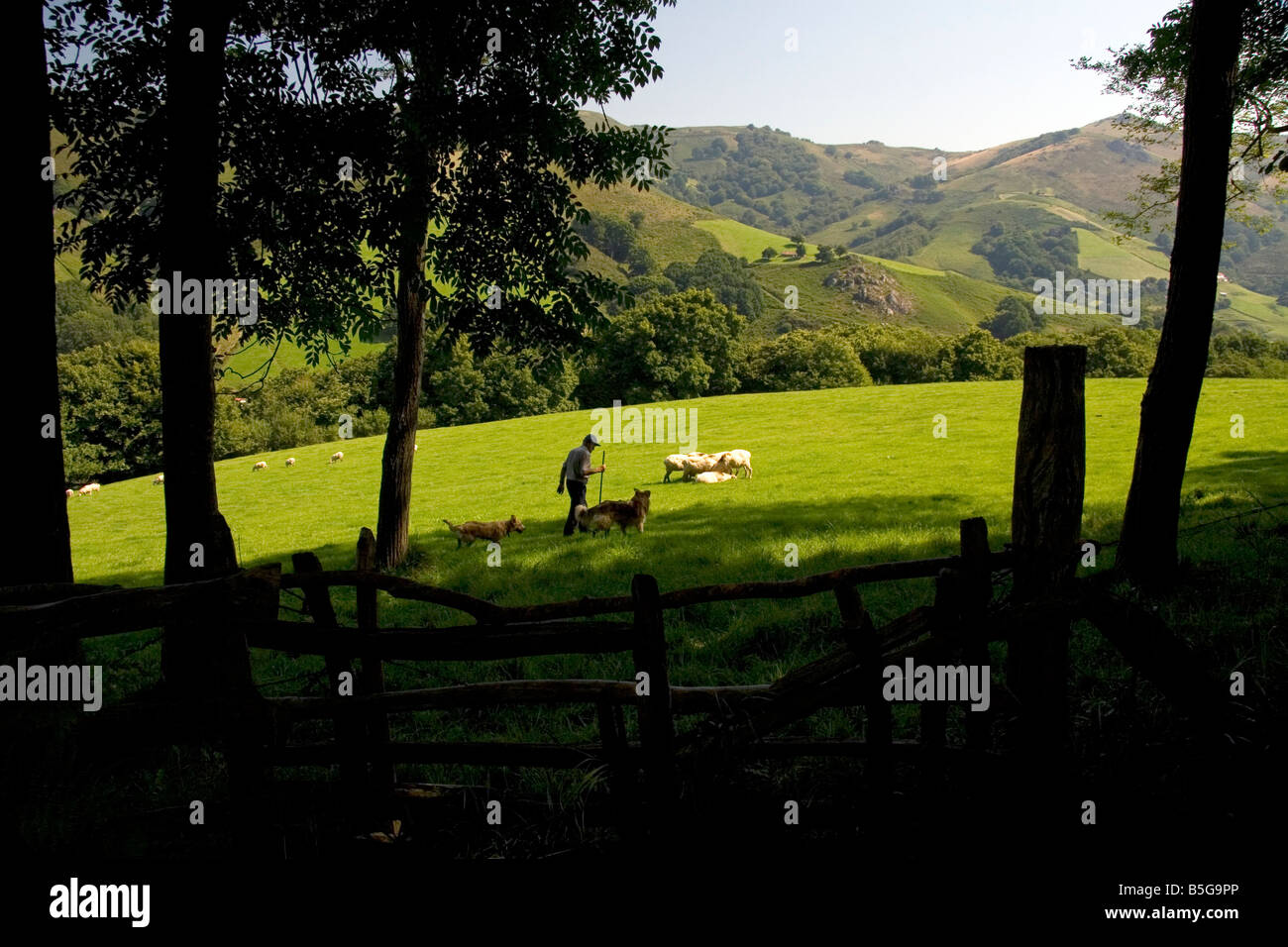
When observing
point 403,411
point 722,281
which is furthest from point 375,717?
point 722,281

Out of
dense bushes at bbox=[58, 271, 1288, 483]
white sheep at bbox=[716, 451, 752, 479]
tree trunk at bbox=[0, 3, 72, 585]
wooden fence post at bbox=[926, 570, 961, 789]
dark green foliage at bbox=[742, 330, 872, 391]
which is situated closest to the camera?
wooden fence post at bbox=[926, 570, 961, 789]

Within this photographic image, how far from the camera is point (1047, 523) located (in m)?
4.38

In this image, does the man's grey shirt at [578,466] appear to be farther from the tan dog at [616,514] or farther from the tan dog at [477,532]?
the tan dog at [477,532]

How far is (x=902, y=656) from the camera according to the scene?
412cm

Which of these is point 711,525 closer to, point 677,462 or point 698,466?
point 698,466

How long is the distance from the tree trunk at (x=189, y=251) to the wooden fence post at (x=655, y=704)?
14.6 ft

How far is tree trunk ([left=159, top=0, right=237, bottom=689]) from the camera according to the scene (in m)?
6.78

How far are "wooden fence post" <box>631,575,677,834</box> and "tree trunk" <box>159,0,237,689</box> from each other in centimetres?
445

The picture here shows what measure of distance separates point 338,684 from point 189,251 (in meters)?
4.37

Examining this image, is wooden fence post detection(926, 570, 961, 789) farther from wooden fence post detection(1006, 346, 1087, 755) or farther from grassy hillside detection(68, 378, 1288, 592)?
grassy hillside detection(68, 378, 1288, 592)

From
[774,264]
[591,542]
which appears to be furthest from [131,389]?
[774,264]

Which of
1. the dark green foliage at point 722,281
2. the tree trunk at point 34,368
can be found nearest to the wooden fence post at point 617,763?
the tree trunk at point 34,368

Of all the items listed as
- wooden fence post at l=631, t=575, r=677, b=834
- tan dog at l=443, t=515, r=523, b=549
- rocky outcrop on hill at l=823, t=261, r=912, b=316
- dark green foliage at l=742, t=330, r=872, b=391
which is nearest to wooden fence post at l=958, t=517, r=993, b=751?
wooden fence post at l=631, t=575, r=677, b=834
